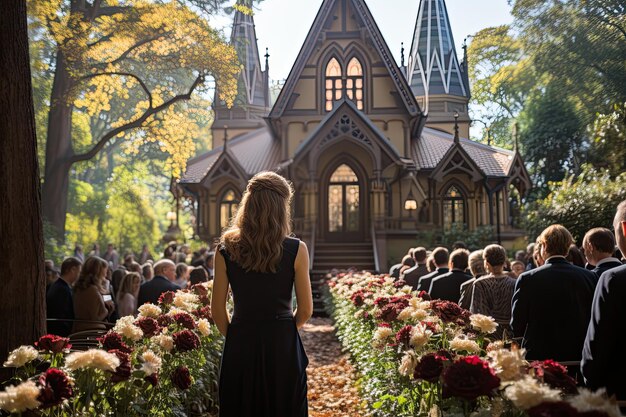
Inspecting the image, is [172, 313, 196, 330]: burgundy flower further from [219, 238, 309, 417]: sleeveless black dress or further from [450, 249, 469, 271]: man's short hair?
[450, 249, 469, 271]: man's short hair

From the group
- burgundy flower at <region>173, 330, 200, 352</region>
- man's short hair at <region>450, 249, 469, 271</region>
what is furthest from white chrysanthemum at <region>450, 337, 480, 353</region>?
man's short hair at <region>450, 249, 469, 271</region>

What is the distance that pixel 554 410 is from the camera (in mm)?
2072

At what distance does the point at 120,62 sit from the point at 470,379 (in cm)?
1979

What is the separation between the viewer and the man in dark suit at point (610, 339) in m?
Result: 3.36

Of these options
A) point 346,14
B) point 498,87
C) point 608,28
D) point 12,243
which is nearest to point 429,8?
point 498,87

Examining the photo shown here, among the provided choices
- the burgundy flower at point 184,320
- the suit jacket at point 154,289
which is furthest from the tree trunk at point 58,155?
the burgundy flower at point 184,320

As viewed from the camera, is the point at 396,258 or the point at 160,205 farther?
the point at 160,205

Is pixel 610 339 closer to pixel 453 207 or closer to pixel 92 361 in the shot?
pixel 92 361

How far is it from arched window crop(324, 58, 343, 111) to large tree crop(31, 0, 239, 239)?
648 cm

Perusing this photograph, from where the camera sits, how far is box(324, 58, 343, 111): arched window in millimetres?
26266

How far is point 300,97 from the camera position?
86.1 feet

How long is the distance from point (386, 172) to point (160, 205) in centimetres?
4753

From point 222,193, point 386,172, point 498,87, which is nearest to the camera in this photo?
point 386,172

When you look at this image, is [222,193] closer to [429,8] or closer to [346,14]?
[346,14]
